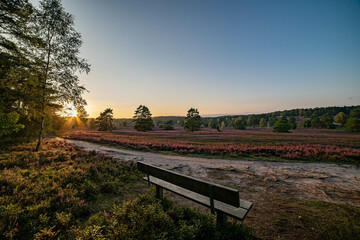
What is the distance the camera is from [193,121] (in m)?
49.7

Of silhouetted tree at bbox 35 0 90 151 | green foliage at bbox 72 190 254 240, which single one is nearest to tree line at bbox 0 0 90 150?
silhouetted tree at bbox 35 0 90 151

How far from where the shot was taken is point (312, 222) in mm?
3643

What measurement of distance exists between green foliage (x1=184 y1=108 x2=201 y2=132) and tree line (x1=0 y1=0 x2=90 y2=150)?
39630 mm

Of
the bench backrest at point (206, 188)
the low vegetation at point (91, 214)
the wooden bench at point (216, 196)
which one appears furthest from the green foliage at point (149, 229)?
the bench backrest at point (206, 188)

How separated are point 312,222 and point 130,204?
489cm

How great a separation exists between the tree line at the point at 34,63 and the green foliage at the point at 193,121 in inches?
1560

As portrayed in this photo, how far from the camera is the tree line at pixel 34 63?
28.2 feet

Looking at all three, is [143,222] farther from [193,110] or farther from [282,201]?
[193,110]

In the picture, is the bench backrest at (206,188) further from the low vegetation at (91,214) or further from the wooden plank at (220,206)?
the low vegetation at (91,214)

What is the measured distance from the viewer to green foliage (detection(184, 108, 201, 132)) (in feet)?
162

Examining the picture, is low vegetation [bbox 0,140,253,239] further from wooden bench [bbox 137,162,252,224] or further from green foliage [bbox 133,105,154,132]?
green foliage [bbox 133,105,154,132]

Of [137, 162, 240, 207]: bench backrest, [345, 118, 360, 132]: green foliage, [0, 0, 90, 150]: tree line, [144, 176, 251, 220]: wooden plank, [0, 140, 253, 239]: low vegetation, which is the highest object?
[0, 0, 90, 150]: tree line

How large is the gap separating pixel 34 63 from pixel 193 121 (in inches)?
1689

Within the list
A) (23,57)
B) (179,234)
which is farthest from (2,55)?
(179,234)
